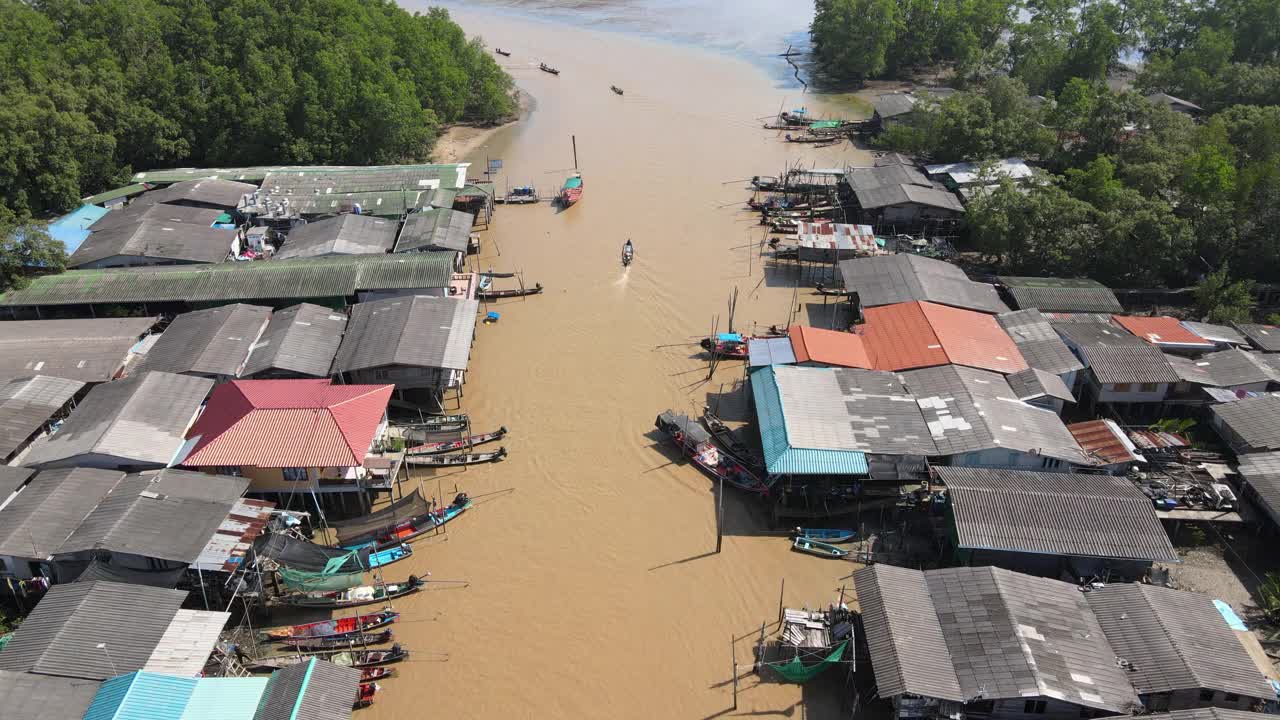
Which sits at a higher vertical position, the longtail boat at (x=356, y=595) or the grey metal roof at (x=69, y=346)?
the grey metal roof at (x=69, y=346)

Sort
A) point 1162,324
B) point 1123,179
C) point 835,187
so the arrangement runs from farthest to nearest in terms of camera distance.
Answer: point 835,187
point 1123,179
point 1162,324

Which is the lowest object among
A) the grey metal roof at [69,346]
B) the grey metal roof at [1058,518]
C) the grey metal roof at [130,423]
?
the grey metal roof at [1058,518]

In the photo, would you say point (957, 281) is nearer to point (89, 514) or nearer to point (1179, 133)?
point (1179, 133)

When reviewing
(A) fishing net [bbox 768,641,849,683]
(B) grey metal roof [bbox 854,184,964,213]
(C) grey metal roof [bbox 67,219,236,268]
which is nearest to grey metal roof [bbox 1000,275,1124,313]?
(B) grey metal roof [bbox 854,184,964,213]

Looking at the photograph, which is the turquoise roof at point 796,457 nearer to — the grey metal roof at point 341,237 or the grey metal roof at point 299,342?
the grey metal roof at point 299,342

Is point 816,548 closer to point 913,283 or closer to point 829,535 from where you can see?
point 829,535

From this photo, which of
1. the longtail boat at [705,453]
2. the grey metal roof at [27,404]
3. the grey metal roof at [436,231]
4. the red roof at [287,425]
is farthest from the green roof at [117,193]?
the longtail boat at [705,453]

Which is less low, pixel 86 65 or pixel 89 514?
pixel 86 65

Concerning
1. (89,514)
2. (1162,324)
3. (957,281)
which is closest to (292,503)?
(89,514)
